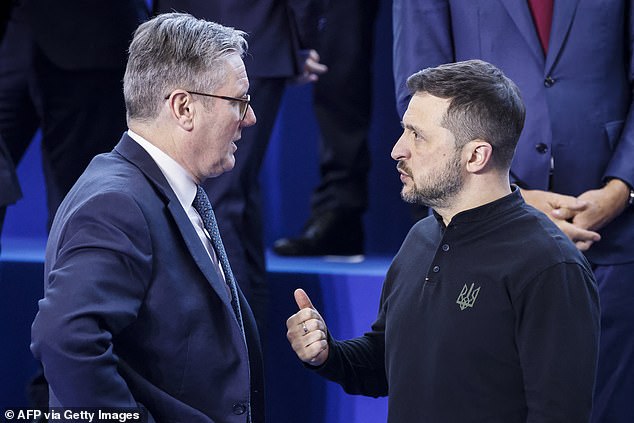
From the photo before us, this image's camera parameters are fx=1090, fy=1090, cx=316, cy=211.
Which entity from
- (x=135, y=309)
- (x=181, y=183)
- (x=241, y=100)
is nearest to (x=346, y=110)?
(x=241, y=100)

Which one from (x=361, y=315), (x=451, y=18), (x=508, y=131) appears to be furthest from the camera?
(x=361, y=315)

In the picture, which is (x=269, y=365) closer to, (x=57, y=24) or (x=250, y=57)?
(x=250, y=57)

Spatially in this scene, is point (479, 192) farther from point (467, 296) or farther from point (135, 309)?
point (135, 309)

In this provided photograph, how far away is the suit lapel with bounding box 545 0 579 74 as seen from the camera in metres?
2.74

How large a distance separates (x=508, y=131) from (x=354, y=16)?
5.17 ft

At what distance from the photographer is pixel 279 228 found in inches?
162

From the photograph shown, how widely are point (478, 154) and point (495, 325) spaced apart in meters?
0.37

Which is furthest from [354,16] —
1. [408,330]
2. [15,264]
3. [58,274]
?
[58,274]

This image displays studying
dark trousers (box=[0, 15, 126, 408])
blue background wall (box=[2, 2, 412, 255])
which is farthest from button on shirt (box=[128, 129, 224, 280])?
blue background wall (box=[2, 2, 412, 255])

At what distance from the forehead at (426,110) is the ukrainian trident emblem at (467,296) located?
1.17 ft

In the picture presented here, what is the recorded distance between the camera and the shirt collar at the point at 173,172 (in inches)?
85.8

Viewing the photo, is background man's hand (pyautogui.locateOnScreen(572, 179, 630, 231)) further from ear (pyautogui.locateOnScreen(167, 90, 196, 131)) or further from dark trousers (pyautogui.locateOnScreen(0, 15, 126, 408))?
dark trousers (pyautogui.locateOnScreen(0, 15, 126, 408))

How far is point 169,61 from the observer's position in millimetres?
2160

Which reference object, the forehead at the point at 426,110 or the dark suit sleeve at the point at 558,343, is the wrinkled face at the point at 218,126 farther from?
the dark suit sleeve at the point at 558,343
